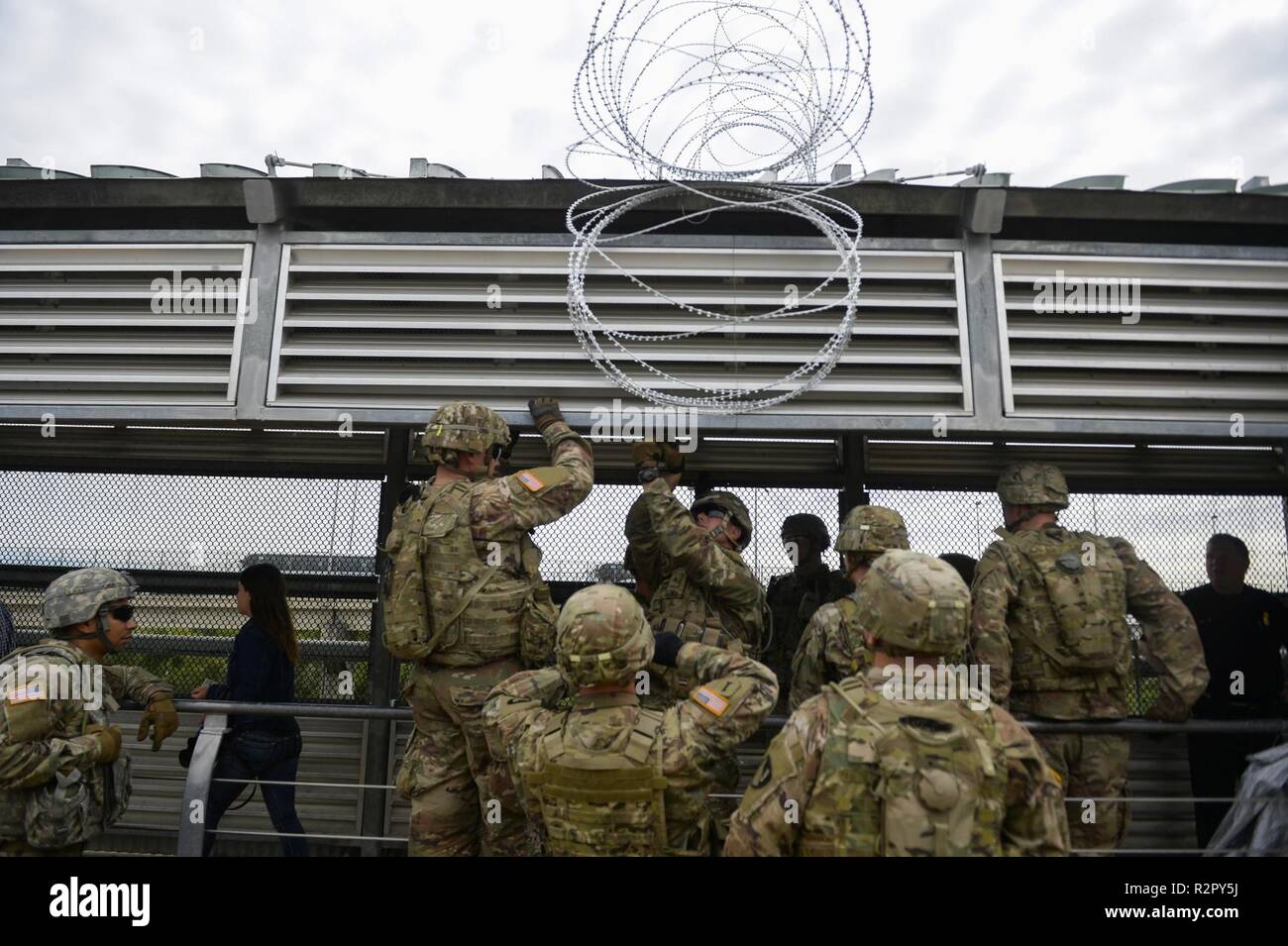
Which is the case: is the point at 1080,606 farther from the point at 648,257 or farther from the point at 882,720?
the point at 648,257

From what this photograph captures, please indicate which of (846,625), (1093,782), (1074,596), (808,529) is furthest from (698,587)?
(1093,782)

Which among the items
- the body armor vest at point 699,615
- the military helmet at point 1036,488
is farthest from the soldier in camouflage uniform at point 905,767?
the military helmet at point 1036,488

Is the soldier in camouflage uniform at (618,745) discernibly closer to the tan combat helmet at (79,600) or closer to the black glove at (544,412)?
the black glove at (544,412)

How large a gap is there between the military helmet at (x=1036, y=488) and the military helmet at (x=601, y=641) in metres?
2.22

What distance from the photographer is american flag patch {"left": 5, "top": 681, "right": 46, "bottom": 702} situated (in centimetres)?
297

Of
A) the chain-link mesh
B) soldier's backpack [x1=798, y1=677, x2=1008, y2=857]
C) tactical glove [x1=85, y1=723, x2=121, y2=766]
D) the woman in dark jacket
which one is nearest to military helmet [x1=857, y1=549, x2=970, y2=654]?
soldier's backpack [x1=798, y1=677, x2=1008, y2=857]

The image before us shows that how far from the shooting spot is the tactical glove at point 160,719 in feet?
11.6

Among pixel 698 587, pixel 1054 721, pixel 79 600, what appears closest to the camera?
pixel 79 600

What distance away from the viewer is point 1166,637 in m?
3.67

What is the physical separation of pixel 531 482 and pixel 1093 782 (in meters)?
2.68

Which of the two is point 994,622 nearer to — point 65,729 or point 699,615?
point 699,615
